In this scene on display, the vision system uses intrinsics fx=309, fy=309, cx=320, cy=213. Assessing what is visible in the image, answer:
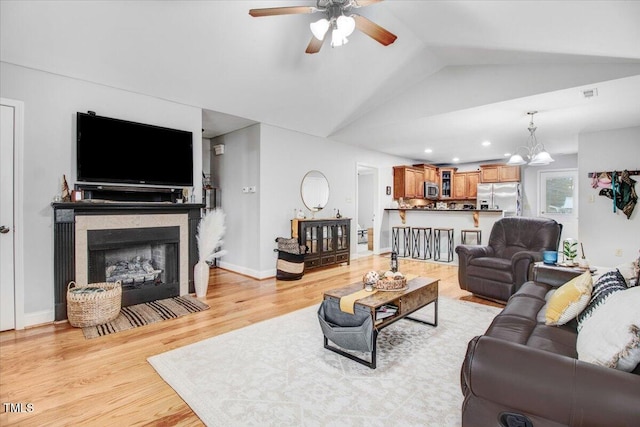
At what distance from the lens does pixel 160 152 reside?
12.6 feet

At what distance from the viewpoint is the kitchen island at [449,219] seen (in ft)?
20.0

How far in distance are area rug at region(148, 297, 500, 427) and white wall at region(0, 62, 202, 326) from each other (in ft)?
5.87

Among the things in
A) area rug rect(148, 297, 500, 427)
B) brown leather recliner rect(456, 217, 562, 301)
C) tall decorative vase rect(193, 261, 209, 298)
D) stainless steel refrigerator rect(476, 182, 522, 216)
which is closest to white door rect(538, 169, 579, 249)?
stainless steel refrigerator rect(476, 182, 522, 216)

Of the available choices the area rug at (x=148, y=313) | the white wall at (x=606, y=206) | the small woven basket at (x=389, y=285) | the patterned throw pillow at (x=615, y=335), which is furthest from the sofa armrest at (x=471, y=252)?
the area rug at (x=148, y=313)

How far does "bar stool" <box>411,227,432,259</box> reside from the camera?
22.9 feet

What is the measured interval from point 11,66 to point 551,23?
16.8 ft

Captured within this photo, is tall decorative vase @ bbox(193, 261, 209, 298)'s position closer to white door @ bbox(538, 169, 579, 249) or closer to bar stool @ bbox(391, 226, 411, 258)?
bar stool @ bbox(391, 226, 411, 258)

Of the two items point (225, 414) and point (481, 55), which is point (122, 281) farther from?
point (481, 55)

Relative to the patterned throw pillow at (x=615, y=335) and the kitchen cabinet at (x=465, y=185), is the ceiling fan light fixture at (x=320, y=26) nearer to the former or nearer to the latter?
the patterned throw pillow at (x=615, y=335)

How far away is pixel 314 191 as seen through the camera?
5.95m

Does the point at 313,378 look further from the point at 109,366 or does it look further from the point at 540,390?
the point at 109,366

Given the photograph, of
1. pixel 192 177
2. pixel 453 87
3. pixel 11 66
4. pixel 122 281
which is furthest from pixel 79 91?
pixel 453 87

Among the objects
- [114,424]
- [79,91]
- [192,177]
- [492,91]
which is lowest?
[114,424]

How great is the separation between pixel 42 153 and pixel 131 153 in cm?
78
